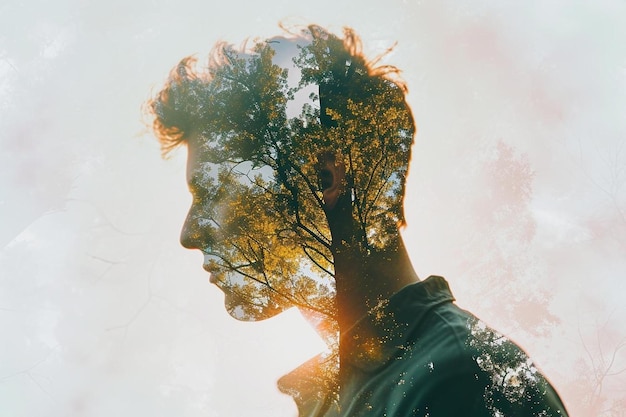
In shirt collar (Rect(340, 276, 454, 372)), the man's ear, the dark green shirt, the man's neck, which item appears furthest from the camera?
the man's ear

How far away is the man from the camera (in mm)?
1448

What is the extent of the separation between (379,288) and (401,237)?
1.20ft

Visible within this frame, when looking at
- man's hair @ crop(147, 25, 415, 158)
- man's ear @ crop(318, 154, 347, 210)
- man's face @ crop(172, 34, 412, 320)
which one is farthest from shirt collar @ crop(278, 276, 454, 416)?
man's hair @ crop(147, 25, 415, 158)

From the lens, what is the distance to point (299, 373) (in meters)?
2.40

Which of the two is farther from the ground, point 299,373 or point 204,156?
point 204,156

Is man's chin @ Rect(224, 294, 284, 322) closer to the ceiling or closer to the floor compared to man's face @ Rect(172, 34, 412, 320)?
closer to the floor

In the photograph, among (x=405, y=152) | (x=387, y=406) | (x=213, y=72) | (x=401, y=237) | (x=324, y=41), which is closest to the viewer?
(x=387, y=406)

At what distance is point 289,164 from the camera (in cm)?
221

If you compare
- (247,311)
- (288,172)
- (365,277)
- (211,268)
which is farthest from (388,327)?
(211,268)

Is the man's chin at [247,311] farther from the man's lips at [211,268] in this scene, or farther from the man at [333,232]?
the man's lips at [211,268]

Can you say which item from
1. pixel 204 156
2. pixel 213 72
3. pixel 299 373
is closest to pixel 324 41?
pixel 213 72

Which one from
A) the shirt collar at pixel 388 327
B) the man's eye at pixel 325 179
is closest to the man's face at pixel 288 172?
the man's eye at pixel 325 179

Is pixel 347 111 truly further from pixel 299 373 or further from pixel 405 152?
pixel 299 373

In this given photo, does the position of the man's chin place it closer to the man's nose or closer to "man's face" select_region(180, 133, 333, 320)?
"man's face" select_region(180, 133, 333, 320)
